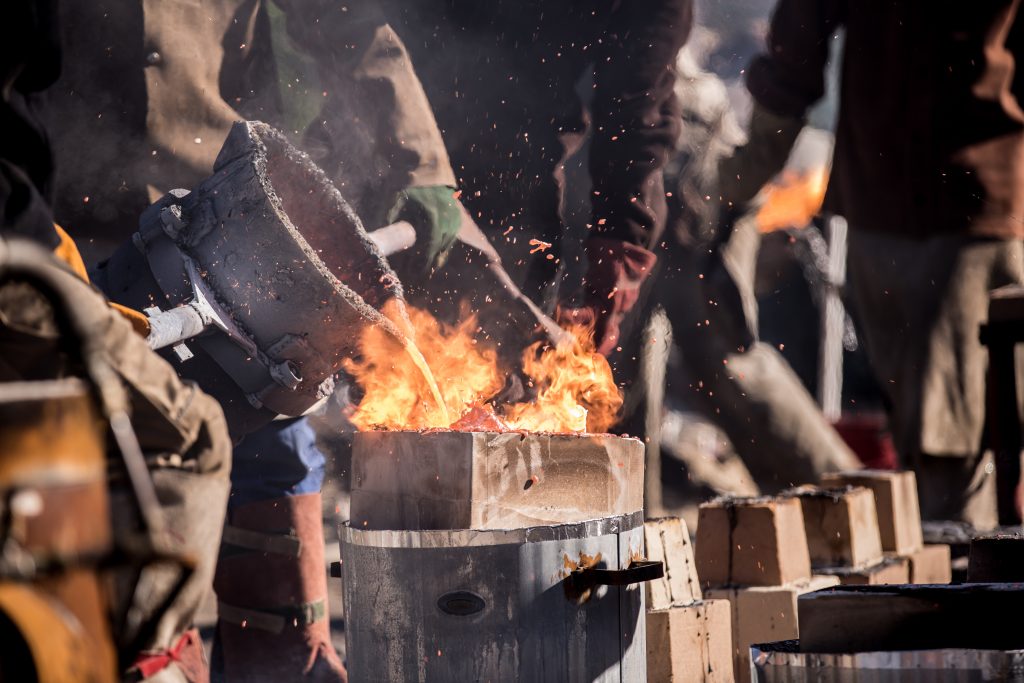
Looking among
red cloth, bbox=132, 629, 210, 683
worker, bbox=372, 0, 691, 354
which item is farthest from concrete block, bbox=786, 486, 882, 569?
red cloth, bbox=132, 629, 210, 683

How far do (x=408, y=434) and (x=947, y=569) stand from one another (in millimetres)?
2420

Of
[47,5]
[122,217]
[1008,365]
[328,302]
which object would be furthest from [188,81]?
[1008,365]

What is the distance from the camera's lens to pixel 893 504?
11.9 feet

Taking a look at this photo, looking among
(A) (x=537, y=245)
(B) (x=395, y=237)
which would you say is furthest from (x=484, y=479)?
(A) (x=537, y=245)

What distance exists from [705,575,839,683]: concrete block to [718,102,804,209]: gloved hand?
3114 mm

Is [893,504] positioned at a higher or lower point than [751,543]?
higher

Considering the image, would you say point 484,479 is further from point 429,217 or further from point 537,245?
point 537,245

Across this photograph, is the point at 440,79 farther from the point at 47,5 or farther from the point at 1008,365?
the point at 47,5

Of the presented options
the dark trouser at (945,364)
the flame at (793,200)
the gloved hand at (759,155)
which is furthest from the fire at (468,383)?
the flame at (793,200)

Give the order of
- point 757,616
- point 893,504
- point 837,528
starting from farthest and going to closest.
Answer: point 893,504 < point 837,528 < point 757,616

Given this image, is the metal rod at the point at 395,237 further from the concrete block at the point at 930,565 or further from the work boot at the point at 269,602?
the concrete block at the point at 930,565

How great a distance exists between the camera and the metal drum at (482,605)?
2.09 m

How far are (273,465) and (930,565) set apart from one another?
2.18 meters

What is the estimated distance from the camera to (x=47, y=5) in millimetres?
1897
